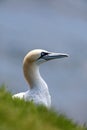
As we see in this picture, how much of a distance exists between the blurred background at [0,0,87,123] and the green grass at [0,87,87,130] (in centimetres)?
1883

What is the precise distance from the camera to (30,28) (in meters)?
41.8

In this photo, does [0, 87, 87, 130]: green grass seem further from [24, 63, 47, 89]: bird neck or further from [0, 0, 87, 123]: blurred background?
[0, 0, 87, 123]: blurred background

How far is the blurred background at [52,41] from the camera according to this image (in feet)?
102

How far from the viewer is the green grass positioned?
6.39 m

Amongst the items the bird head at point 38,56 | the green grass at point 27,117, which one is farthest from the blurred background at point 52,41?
the green grass at point 27,117

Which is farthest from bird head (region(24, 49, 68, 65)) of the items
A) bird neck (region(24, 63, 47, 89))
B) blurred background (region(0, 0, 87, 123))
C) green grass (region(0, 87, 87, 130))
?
blurred background (region(0, 0, 87, 123))

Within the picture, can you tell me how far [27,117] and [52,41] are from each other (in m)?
33.0

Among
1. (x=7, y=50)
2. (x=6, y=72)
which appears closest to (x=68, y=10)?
(x=7, y=50)

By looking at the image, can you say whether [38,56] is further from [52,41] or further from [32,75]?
[52,41]

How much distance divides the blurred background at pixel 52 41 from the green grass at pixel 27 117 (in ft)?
61.8

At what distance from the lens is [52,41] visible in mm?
39562

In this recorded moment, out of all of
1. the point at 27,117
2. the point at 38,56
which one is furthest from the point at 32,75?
the point at 27,117

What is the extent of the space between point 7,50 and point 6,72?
586 cm

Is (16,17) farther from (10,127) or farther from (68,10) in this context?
(10,127)
